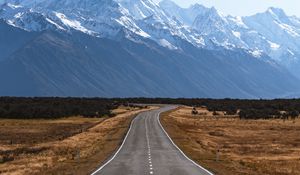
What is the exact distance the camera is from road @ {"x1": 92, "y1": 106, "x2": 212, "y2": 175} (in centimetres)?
4191

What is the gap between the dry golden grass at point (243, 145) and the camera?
48406 millimetres

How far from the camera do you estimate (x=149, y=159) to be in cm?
5100

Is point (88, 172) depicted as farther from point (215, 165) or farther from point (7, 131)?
point (7, 131)

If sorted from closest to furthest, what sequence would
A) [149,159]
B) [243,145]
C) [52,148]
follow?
1. [149,159]
2. [52,148]
3. [243,145]

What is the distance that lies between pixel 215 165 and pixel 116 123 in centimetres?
5898

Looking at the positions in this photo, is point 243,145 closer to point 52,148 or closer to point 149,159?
point 52,148

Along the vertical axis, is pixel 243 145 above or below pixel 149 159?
above

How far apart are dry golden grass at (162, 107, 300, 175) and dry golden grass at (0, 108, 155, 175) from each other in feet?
28.4

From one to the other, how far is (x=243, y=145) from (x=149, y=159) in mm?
24229

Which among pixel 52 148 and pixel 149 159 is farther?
pixel 52 148

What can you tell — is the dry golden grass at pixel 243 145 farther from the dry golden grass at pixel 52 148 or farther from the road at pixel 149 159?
the dry golden grass at pixel 52 148

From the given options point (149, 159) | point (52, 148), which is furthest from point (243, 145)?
point (149, 159)

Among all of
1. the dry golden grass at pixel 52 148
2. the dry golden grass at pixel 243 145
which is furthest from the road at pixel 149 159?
the dry golden grass at pixel 243 145

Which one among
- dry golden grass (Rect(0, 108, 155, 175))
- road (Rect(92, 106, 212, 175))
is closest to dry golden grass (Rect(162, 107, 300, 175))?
road (Rect(92, 106, 212, 175))
